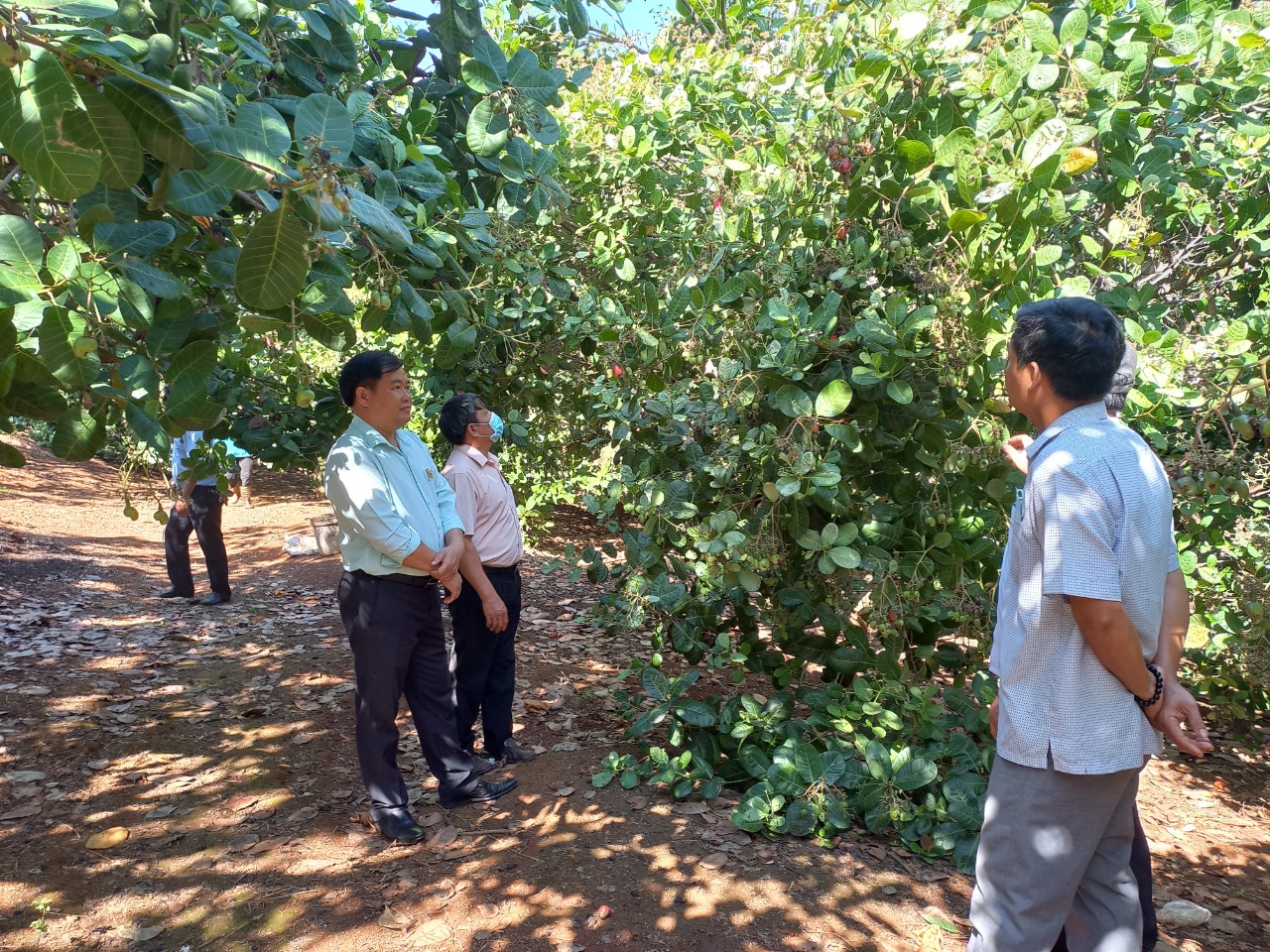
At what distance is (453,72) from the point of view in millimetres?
3531

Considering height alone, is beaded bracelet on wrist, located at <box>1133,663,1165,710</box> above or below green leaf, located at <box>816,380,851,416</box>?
below

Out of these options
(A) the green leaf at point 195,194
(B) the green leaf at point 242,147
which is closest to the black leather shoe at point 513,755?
(A) the green leaf at point 195,194

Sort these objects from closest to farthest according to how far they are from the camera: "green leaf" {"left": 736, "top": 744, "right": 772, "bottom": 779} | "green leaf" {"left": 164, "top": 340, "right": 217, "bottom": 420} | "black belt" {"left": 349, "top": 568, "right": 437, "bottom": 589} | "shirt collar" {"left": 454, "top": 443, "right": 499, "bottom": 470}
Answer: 1. "green leaf" {"left": 164, "top": 340, "right": 217, "bottom": 420}
2. "black belt" {"left": 349, "top": 568, "right": 437, "bottom": 589}
3. "green leaf" {"left": 736, "top": 744, "right": 772, "bottom": 779}
4. "shirt collar" {"left": 454, "top": 443, "right": 499, "bottom": 470}

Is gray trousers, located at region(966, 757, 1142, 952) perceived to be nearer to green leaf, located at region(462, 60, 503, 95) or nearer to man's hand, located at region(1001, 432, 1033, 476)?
man's hand, located at region(1001, 432, 1033, 476)

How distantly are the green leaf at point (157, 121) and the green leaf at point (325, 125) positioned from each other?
0.88 feet

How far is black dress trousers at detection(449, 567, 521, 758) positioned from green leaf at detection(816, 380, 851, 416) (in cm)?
164

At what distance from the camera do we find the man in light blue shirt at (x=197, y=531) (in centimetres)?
685

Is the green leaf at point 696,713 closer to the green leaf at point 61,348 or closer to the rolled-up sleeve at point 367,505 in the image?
the rolled-up sleeve at point 367,505

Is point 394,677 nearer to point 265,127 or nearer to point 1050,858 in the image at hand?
point 265,127

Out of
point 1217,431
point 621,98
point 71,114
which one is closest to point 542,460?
point 621,98

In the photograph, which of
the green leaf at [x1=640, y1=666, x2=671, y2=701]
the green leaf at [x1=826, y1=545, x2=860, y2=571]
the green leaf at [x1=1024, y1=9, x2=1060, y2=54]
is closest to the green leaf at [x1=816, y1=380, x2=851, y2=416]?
the green leaf at [x1=826, y1=545, x2=860, y2=571]

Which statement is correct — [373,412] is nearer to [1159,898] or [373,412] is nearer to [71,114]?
[71,114]

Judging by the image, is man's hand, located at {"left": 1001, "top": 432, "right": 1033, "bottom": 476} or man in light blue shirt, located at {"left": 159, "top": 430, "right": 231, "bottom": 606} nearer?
man's hand, located at {"left": 1001, "top": 432, "right": 1033, "bottom": 476}

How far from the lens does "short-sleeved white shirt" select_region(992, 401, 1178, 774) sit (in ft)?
6.14
